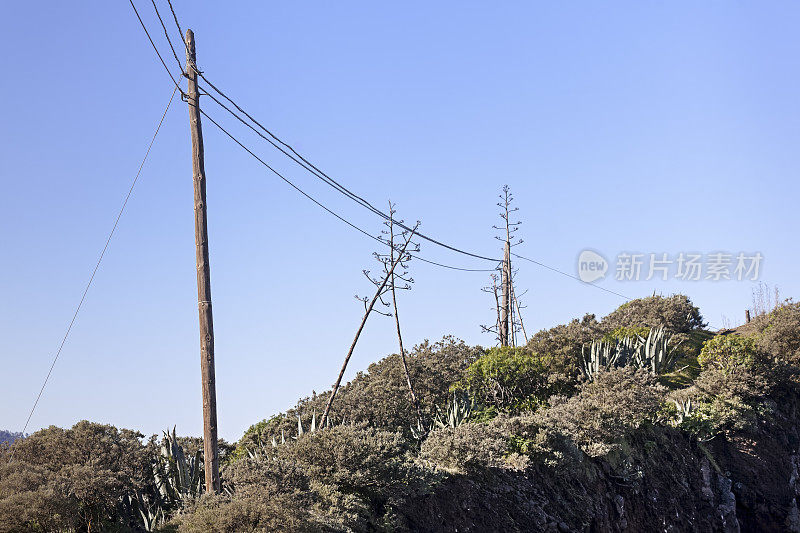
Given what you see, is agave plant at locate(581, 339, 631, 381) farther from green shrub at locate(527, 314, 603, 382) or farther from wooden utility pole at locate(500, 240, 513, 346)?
wooden utility pole at locate(500, 240, 513, 346)

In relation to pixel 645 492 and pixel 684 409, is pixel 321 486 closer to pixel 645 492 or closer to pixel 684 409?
pixel 645 492

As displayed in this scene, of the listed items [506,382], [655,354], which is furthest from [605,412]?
[655,354]

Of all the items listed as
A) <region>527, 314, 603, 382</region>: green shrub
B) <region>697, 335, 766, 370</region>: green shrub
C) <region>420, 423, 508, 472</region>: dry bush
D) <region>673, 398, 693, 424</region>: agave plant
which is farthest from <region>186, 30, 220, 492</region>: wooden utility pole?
<region>697, 335, 766, 370</region>: green shrub

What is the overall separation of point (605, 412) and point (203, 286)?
31.8 feet

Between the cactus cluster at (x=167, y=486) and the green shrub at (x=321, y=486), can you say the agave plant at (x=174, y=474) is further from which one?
the green shrub at (x=321, y=486)

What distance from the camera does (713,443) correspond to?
2114 centimetres

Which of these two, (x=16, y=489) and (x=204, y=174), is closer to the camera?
(x=16, y=489)

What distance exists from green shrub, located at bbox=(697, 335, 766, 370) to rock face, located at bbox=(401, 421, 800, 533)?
92.6 inches

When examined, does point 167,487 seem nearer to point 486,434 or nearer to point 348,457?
point 348,457

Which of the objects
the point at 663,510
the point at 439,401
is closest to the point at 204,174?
the point at 439,401

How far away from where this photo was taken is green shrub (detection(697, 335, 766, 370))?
78.4 feet

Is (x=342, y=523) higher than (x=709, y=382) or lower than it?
lower

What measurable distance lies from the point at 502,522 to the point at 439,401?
8905mm

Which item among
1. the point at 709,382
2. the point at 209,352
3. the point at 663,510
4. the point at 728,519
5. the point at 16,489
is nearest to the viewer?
the point at 16,489
